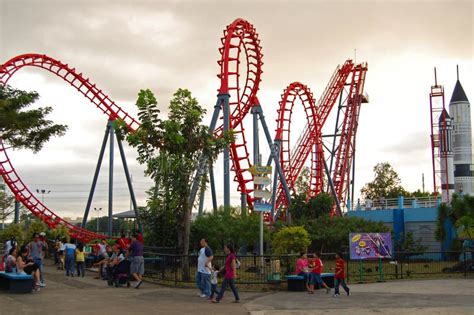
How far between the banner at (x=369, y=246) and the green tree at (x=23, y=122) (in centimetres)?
1159

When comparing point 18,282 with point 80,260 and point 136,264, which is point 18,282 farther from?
point 80,260

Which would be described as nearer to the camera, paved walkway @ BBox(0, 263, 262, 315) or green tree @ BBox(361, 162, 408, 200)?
paved walkway @ BBox(0, 263, 262, 315)

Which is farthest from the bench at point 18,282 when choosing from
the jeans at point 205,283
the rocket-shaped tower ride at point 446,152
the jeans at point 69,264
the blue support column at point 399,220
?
the rocket-shaped tower ride at point 446,152

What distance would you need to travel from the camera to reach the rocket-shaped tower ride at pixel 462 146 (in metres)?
50.9

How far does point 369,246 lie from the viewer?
22297 millimetres

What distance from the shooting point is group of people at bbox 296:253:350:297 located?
653 inches

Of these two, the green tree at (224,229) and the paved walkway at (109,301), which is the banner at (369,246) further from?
the green tree at (224,229)

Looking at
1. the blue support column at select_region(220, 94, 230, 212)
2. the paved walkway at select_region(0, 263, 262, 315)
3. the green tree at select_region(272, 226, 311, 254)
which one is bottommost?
the paved walkway at select_region(0, 263, 262, 315)

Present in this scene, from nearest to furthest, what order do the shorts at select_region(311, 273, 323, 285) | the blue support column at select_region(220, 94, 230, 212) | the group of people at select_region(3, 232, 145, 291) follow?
the group of people at select_region(3, 232, 145, 291)
the shorts at select_region(311, 273, 323, 285)
the blue support column at select_region(220, 94, 230, 212)

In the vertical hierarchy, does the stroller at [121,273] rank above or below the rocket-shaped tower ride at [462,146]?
below

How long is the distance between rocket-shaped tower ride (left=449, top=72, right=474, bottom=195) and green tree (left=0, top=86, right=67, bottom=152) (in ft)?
131

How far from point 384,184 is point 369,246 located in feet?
160

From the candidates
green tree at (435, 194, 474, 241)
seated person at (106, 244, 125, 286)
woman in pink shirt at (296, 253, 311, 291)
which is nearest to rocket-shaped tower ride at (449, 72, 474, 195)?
green tree at (435, 194, 474, 241)

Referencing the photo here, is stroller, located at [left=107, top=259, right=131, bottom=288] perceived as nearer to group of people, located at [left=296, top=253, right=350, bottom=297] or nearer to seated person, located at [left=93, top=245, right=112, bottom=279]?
seated person, located at [left=93, top=245, right=112, bottom=279]
